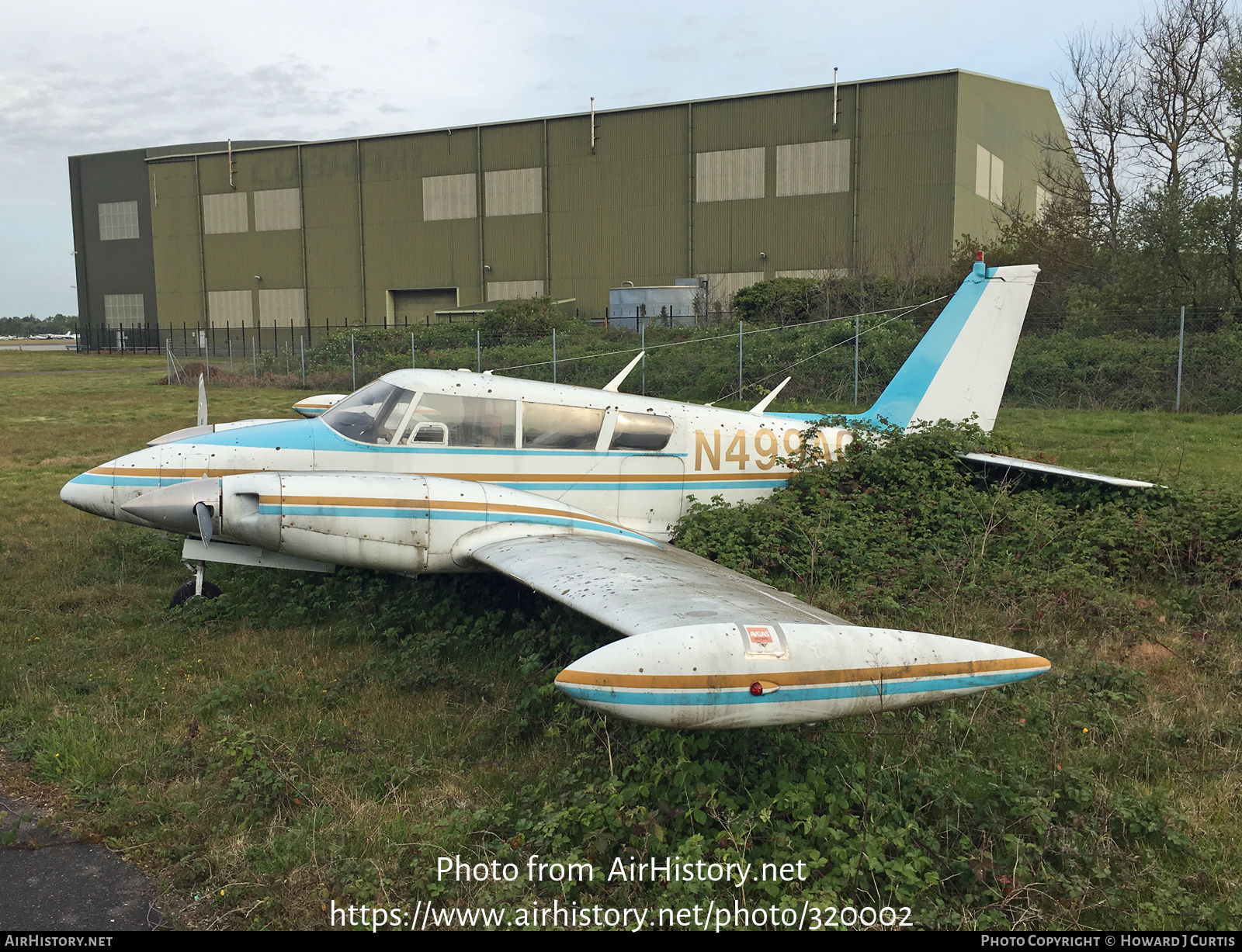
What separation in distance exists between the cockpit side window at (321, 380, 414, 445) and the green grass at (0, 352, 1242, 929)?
5.02ft

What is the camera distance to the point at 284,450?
870 cm

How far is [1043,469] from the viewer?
9.81 meters

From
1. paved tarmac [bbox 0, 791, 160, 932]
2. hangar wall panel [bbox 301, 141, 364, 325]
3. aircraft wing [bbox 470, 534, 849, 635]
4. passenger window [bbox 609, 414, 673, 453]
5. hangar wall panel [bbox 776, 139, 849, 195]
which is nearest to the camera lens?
paved tarmac [bbox 0, 791, 160, 932]

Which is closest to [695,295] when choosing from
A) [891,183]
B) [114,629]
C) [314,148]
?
[891,183]

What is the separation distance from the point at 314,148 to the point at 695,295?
2514 centimetres

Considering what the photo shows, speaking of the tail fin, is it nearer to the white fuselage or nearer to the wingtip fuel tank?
the white fuselage

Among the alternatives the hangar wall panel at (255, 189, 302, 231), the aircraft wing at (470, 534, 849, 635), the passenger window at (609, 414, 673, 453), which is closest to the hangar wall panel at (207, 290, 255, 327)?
the hangar wall panel at (255, 189, 302, 231)

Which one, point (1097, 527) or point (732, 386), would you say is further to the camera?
point (732, 386)

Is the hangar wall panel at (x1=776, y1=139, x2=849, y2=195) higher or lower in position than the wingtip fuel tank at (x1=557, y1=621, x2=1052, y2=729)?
higher

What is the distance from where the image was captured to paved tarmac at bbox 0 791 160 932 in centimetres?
401

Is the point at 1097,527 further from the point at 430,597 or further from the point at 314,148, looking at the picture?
the point at 314,148

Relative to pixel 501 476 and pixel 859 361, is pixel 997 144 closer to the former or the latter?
pixel 859 361

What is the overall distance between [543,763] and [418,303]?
44372 mm
